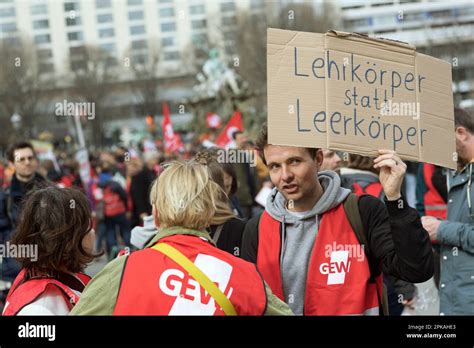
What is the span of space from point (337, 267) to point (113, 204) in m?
10.3

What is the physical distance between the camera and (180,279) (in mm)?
2725

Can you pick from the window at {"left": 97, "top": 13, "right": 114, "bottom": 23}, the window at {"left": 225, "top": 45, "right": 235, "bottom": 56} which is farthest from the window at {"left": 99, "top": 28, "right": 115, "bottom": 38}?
the window at {"left": 225, "top": 45, "right": 235, "bottom": 56}

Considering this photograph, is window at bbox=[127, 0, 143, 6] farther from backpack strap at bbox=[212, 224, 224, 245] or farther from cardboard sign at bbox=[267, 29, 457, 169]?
cardboard sign at bbox=[267, 29, 457, 169]

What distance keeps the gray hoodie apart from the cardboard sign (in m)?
0.25

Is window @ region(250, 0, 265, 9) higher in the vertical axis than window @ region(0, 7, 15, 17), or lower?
lower

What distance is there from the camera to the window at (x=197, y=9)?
331ft

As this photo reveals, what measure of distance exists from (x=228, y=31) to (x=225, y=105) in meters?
33.6

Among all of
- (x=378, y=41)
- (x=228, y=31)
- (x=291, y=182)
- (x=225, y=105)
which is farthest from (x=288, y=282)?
(x=228, y=31)

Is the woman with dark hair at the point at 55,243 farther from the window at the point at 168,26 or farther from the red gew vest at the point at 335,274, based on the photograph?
the window at the point at 168,26

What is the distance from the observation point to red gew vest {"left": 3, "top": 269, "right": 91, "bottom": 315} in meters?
3.11

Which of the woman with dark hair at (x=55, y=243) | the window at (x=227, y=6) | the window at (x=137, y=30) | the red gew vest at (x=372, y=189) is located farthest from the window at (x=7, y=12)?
the woman with dark hair at (x=55, y=243)

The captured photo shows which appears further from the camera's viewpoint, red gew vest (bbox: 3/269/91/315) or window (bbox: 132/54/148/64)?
window (bbox: 132/54/148/64)

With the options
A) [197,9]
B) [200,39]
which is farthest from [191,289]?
[197,9]

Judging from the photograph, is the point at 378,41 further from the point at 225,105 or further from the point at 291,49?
the point at 225,105
